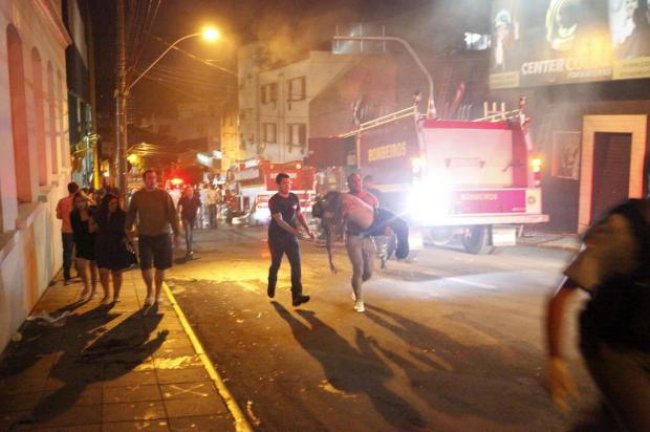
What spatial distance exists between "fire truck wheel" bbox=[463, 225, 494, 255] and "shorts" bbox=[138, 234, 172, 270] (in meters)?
6.85

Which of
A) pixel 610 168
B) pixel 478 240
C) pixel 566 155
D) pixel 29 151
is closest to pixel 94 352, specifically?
pixel 29 151

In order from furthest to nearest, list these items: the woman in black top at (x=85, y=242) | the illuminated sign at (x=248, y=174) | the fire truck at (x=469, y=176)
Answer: the illuminated sign at (x=248, y=174) → the fire truck at (x=469, y=176) → the woman in black top at (x=85, y=242)

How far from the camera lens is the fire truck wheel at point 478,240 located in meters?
12.9

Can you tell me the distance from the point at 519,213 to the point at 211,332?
7475mm

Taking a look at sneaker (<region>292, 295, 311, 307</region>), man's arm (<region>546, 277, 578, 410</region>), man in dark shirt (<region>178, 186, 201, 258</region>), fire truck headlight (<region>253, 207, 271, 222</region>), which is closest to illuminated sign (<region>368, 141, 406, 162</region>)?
man in dark shirt (<region>178, 186, 201, 258</region>)

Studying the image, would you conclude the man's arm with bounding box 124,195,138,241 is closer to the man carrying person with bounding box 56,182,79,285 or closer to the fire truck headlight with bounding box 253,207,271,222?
the man carrying person with bounding box 56,182,79,285

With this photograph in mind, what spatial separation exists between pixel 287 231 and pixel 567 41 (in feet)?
36.4

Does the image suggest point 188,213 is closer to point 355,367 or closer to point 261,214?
point 261,214

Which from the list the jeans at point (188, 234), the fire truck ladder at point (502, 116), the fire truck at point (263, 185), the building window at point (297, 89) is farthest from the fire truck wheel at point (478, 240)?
the building window at point (297, 89)

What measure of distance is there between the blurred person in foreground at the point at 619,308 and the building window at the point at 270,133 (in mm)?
43507

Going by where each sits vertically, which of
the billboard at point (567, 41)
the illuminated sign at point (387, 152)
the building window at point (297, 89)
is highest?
the building window at point (297, 89)

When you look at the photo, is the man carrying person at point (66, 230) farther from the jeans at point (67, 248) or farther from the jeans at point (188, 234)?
the jeans at point (188, 234)

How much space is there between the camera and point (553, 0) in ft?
54.4

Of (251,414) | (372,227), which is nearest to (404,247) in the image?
(372,227)
